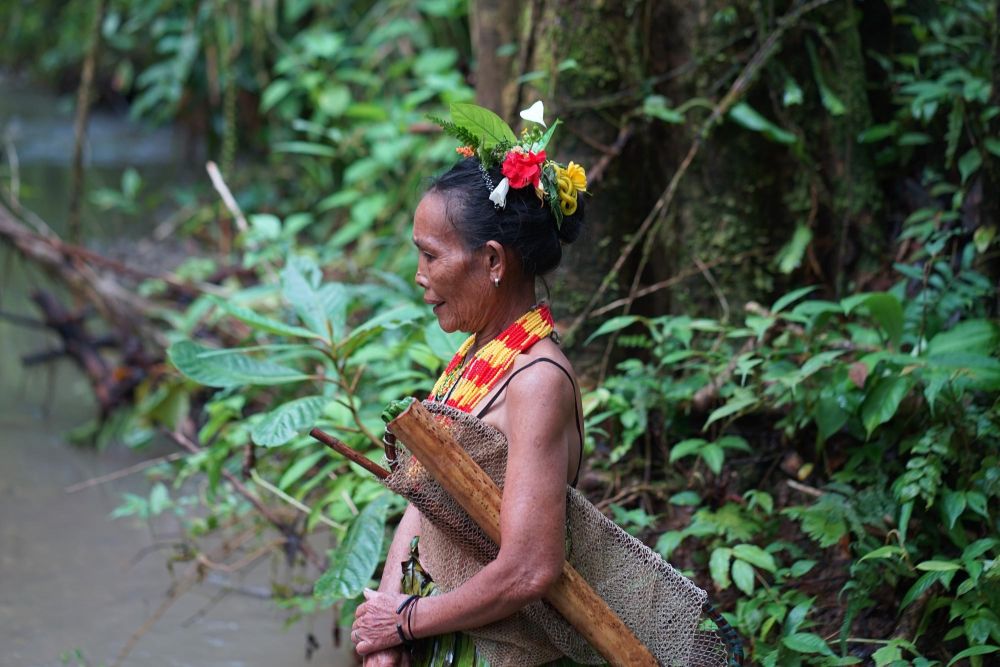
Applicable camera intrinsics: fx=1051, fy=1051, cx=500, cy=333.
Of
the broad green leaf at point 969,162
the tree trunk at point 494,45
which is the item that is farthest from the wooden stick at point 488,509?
the tree trunk at point 494,45

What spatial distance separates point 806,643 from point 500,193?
117 centimetres

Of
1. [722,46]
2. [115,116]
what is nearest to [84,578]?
[722,46]

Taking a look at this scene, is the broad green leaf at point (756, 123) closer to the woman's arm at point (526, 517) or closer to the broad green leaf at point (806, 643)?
the broad green leaf at point (806, 643)

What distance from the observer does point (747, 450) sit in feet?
9.25

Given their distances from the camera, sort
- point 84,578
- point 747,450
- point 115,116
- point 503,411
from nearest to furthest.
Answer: point 503,411 → point 747,450 → point 84,578 → point 115,116

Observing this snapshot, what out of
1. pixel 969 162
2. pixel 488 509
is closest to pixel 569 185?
pixel 488 509

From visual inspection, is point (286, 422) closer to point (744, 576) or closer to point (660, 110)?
point (744, 576)

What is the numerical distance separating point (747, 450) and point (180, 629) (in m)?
1.80

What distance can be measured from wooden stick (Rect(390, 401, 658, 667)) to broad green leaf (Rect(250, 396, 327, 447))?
593mm

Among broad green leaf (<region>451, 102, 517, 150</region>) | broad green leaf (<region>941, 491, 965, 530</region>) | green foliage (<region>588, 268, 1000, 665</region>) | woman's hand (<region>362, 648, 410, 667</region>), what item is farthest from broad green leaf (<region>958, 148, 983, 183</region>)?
woman's hand (<region>362, 648, 410, 667</region>)

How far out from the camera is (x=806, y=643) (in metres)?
2.18

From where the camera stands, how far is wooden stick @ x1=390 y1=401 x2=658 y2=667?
1640 mm

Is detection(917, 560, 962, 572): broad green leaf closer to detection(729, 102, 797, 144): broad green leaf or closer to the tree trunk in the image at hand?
detection(729, 102, 797, 144): broad green leaf

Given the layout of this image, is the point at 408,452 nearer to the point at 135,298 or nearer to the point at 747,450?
the point at 747,450
